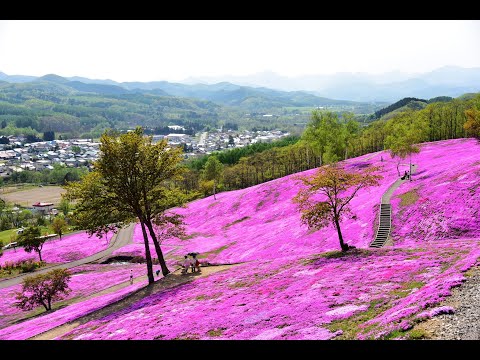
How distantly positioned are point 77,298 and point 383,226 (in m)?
43.5

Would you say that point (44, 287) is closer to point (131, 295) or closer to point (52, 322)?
point (52, 322)

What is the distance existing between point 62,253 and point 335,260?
66.7 metres

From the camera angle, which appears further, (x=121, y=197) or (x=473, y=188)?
(x=473, y=188)

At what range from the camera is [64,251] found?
269ft

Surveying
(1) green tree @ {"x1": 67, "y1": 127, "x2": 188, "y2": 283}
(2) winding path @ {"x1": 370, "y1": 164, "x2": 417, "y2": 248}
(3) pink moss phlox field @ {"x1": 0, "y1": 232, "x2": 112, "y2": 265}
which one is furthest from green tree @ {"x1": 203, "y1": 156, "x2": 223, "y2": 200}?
(1) green tree @ {"x1": 67, "y1": 127, "x2": 188, "y2": 283}

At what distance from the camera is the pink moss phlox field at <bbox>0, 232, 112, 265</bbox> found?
79125 mm

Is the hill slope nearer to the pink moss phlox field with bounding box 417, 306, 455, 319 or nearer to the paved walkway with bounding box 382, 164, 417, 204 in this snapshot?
the pink moss phlox field with bounding box 417, 306, 455, 319

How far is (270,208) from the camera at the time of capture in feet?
269

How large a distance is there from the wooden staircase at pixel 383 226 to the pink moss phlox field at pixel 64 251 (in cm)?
5933

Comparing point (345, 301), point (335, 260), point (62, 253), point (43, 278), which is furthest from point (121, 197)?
point (62, 253)

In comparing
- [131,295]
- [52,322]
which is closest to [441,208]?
[131,295]

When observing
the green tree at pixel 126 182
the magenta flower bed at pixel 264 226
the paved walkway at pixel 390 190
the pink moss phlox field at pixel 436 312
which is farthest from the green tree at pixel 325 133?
the pink moss phlox field at pixel 436 312

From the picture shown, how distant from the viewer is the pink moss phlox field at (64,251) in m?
79.1
